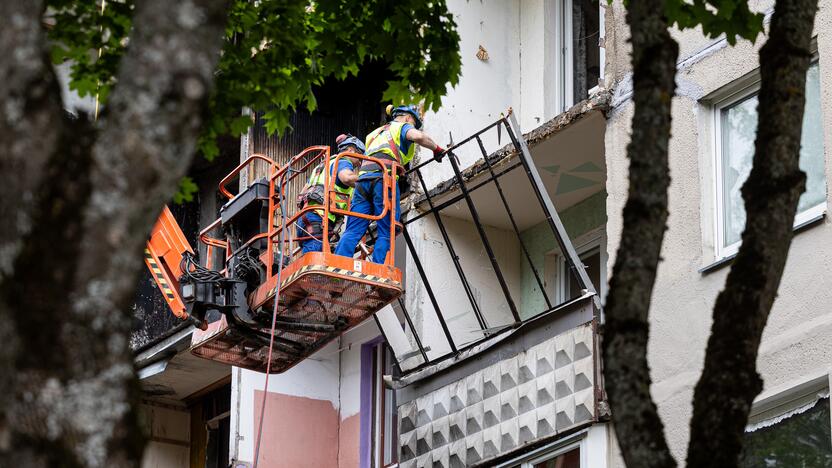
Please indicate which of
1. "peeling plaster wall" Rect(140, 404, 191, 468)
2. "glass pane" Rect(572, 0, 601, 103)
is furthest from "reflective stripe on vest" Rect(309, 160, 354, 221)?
"peeling plaster wall" Rect(140, 404, 191, 468)

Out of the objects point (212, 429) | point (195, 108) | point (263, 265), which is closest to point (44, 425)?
point (195, 108)

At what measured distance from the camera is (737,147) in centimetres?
1383

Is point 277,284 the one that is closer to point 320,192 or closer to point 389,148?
point 320,192

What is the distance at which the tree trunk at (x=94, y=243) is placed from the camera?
4.97 m

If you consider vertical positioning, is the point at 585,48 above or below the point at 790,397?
above

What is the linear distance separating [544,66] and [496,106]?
722mm

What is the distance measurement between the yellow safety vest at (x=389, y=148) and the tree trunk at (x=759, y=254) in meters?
8.97

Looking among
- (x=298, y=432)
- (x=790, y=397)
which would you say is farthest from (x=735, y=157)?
(x=298, y=432)

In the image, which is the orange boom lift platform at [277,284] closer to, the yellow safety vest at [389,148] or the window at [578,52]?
the yellow safety vest at [389,148]

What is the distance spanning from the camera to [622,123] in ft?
48.4

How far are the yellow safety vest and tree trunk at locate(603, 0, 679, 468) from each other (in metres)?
9.24

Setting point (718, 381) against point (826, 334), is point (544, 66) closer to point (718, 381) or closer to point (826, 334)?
point (826, 334)

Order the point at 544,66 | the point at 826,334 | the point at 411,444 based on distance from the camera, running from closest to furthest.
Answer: the point at 826,334, the point at 411,444, the point at 544,66

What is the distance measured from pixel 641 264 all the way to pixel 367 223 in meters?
9.63
